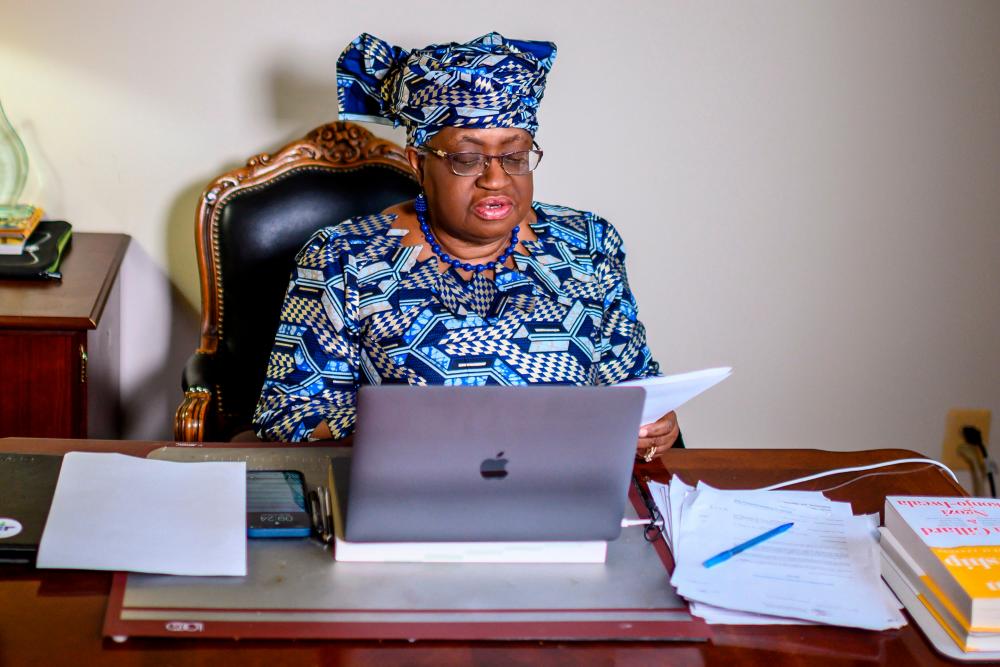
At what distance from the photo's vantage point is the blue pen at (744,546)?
4.17 feet

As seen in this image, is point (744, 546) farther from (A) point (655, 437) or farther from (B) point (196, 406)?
(B) point (196, 406)

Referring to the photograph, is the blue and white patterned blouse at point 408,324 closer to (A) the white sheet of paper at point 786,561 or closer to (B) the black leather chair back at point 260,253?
(B) the black leather chair back at point 260,253

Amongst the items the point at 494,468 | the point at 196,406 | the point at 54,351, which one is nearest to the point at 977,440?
the point at 196,406

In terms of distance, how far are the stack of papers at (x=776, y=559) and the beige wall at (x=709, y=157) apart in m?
1.28

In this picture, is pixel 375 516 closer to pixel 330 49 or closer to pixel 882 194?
pixel 330 49

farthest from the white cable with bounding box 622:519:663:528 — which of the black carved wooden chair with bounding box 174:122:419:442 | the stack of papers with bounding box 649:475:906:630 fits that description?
the black carved wooden chair with bounding box 174:122:419:442

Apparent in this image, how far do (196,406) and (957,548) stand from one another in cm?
134

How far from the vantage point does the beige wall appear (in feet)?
7.87

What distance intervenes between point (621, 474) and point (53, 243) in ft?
5.04

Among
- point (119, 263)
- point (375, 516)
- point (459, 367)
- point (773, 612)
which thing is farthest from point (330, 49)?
point (773, 612)

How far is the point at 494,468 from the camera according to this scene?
3.89 feet

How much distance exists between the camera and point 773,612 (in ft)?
3.89

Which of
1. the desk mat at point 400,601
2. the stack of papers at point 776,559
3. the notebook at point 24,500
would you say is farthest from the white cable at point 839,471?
the notebook at point 24,500

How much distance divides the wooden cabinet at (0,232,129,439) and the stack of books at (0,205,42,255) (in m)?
0.09
